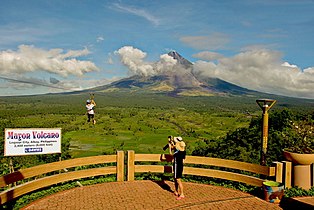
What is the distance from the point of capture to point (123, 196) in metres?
8.23

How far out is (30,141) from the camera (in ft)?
28.9

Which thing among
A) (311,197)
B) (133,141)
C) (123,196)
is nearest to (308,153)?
(311,197)

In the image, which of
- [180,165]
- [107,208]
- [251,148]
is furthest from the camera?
[251,148]

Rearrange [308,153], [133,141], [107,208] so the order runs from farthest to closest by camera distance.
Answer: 1. [133,141]
2. [308,153]
3. [107,208]

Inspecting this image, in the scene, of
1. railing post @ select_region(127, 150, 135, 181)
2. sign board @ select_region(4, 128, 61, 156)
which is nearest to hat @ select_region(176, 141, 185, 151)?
railing post @ select_region(127, 150, 135, 181)

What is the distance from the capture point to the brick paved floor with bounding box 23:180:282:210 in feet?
24.7

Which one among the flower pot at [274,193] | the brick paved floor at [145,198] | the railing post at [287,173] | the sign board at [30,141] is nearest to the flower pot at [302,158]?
the railing post at [287,173]

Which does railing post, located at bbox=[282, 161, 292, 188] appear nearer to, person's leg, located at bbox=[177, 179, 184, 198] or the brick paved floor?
the brick paved floor

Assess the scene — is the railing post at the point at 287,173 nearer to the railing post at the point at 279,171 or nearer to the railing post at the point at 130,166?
the railing post at the point at 279,171

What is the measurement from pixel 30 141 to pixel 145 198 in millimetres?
3635

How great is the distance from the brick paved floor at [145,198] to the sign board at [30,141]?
1457mm

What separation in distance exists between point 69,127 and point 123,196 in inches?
3195

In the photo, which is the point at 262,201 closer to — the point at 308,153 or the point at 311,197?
the point at 311,197

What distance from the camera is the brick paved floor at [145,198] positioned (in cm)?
753
